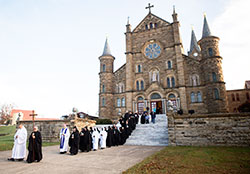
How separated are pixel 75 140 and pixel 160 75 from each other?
20356mm

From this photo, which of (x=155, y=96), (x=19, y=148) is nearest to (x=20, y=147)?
(x=19, y=148)

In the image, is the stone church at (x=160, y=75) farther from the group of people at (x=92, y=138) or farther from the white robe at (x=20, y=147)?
the white robe at (x=20, y=147)

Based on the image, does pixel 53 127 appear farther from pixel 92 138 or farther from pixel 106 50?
pixel 106 50

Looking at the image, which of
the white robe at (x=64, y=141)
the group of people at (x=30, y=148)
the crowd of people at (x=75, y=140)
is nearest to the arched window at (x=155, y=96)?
the crowd of people at (x=75, y=140)

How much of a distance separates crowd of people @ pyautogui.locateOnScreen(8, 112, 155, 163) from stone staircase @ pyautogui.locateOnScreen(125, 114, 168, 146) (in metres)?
0.63

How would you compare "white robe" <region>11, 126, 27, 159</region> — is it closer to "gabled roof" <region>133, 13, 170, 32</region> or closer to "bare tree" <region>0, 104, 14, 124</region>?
"gabled roof" <region>133, 13, 170, 32</region>

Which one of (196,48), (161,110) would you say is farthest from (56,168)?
(196,48)

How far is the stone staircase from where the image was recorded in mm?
14524

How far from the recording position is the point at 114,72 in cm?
3144

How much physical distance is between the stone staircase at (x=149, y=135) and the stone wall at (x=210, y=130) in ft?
4.74

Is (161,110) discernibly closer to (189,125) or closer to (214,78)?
(214,78)

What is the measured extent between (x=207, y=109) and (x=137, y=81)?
1170 cm

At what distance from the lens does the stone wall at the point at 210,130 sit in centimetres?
1242

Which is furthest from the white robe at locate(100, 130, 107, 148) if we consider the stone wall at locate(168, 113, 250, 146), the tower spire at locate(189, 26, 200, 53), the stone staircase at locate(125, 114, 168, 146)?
the tower spire at locate(189, 26, 200, 53)
